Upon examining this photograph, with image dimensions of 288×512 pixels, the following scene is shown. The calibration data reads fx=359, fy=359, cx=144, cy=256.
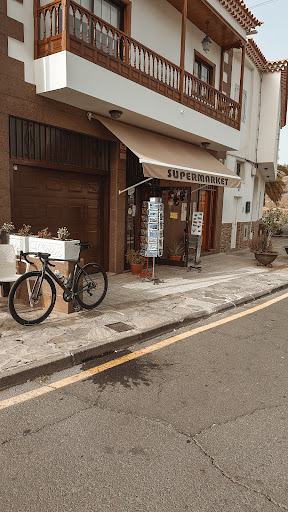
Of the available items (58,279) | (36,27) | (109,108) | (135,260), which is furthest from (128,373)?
(36,27)

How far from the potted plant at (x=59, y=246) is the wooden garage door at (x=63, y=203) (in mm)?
1305

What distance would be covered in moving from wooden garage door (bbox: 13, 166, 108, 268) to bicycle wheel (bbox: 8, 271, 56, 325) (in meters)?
1.96

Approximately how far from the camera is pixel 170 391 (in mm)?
3641

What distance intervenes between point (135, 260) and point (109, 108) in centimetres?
379

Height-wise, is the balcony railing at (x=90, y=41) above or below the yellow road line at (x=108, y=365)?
above

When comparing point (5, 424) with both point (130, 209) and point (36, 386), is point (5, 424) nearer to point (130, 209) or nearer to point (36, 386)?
point (36, 386)

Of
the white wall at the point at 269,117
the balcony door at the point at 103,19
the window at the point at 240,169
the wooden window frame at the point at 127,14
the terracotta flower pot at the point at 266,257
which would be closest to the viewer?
the balcony door at the point at 103,19

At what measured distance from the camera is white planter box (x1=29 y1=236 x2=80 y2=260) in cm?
570

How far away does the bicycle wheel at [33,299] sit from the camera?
5.17m

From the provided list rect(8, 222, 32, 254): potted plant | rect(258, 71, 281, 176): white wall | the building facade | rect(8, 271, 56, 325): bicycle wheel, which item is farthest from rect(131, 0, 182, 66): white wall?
rect(258, 71, 281, 176): white wall

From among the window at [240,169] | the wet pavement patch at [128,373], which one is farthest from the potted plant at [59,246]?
the window at [240,169]

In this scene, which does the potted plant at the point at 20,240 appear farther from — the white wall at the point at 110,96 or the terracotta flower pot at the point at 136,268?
the terracotta flower pot at the point at 136,268

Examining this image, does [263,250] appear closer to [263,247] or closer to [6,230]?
[263,247]

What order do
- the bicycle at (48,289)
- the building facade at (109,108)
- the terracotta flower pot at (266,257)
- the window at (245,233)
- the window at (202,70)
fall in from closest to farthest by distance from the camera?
the bicycle at (48,289)
the building facade at (109,108)
the terracotta flower pot at (266,257)
the window at (202,70)
the window at (245,233)
